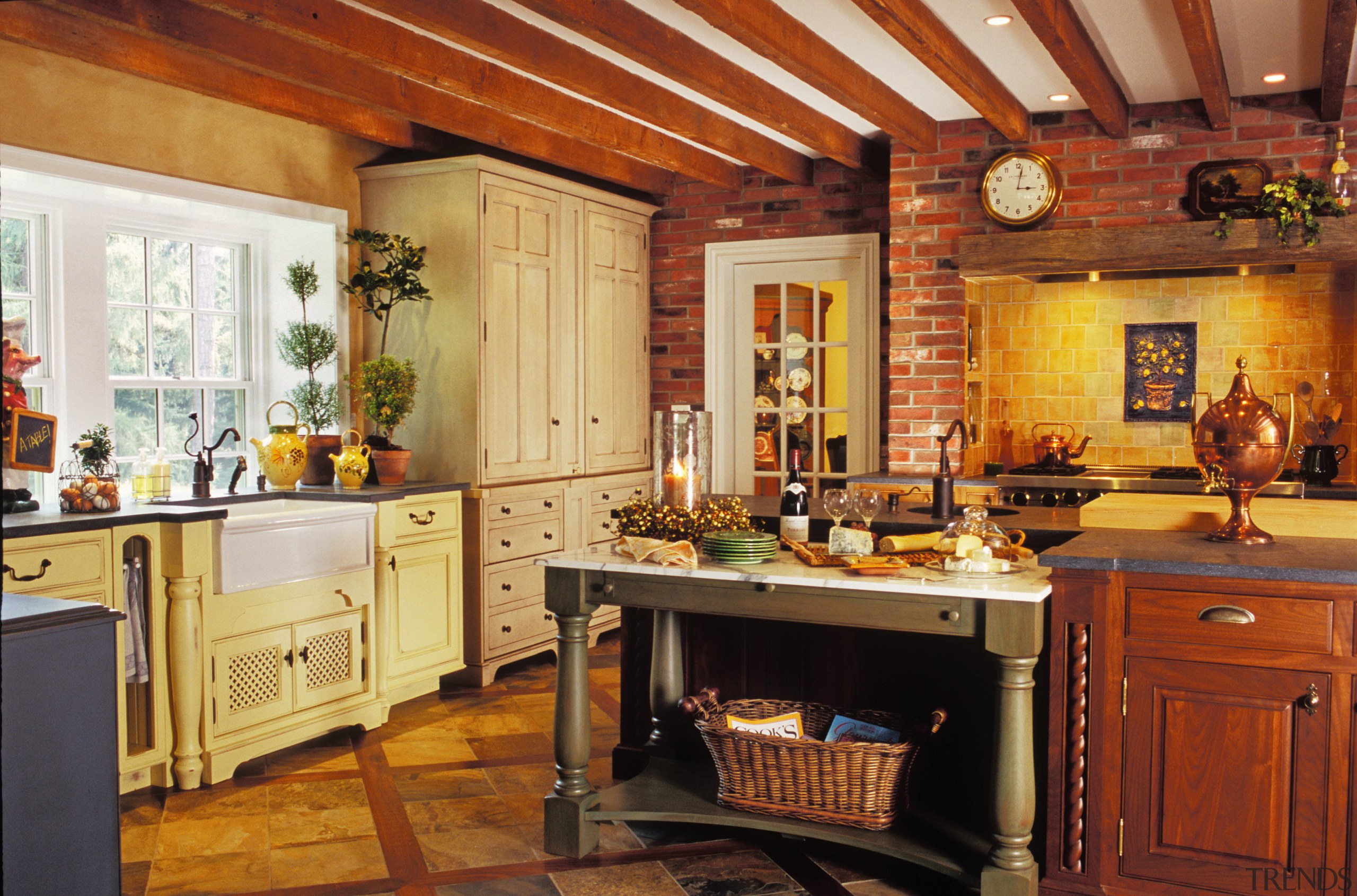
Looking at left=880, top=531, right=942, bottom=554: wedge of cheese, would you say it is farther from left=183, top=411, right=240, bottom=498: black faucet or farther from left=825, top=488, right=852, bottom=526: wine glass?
left=183, top=411, right=240, bottom=498: black faucet

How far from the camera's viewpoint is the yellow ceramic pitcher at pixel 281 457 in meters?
4.56

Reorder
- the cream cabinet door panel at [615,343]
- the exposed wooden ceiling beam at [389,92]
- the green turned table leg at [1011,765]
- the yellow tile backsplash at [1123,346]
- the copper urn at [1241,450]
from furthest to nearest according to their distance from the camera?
the cream cabinet door panel at [615,343] < the yellow tile backsplash at [1123,346] < the exposed wooden ceiling beam at [389,92] < the copper urn at [1241,450] < the green turned table leg at [1011,765]

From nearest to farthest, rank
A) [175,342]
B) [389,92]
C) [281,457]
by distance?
1. [389,92]
2. [281,457]
3. [175,342]

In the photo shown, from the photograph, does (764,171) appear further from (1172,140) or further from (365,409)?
(365,409)

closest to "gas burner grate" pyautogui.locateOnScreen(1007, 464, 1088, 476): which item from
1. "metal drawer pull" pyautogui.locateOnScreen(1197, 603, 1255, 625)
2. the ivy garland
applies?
the ivy garland

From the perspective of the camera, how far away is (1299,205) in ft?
15.1

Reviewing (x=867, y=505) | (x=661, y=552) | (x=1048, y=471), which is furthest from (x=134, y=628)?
(x=1048, y=471)

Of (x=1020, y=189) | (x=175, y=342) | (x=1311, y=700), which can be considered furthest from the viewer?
(x=1020, y=189)

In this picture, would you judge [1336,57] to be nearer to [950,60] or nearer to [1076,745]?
[950,60]

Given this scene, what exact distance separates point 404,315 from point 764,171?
210 cm

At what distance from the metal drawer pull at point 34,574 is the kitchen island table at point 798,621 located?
151cm

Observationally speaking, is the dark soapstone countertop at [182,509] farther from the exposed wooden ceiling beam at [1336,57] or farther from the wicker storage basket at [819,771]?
the exposed wooden ceiling beam at [1336,57]

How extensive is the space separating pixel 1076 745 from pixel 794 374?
12.5ft

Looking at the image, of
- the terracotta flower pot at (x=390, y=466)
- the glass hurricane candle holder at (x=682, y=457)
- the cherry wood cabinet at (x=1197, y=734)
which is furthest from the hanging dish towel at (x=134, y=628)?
the cherry wood cabinet at (x=1197, y=734)
